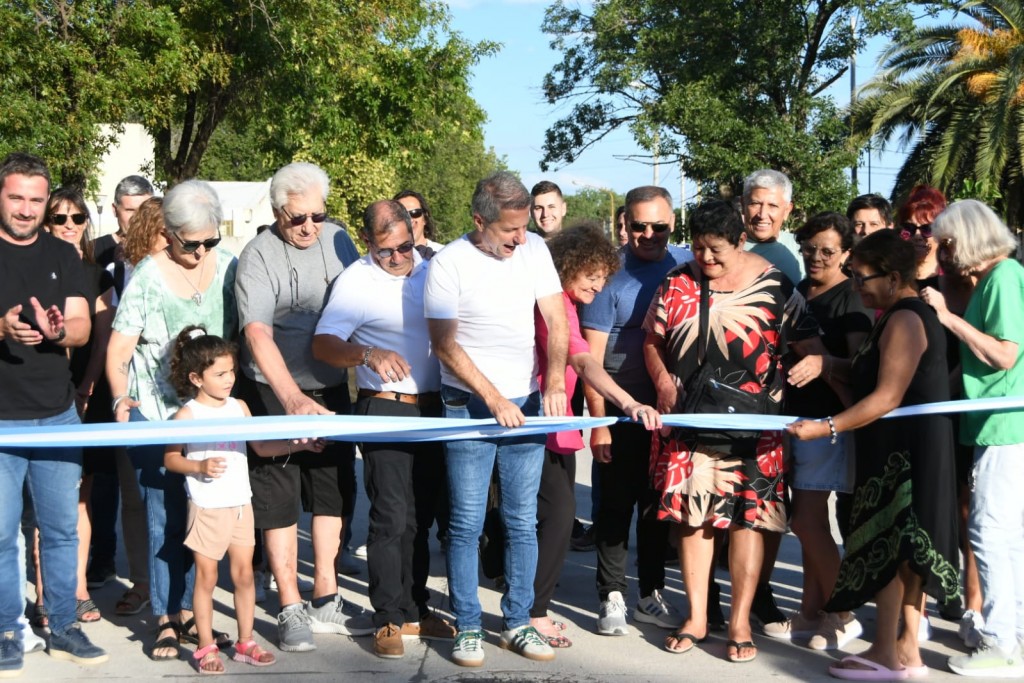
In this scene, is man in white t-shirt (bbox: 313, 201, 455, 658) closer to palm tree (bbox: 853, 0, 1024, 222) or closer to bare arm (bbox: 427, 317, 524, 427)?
bare arm (bbox: 427, 317, 524, 427)

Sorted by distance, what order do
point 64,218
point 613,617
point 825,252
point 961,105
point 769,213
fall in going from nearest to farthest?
point 825,252, point 613,617, point 64,218, point 769,213, point 961,105

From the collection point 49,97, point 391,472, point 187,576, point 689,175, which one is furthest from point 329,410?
point 689,175

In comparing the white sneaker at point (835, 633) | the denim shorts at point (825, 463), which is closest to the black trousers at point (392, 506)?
the denim shorts at point (825, 463)

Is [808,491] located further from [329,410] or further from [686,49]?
[686,49]

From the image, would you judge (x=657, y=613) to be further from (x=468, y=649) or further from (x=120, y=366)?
(x=120, y=366)

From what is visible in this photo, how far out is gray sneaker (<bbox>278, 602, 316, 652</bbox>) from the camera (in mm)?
5277

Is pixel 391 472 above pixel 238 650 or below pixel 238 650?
above

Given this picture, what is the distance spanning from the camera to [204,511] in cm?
494

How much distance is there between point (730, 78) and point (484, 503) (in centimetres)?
2439

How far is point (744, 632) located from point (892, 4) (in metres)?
25.0

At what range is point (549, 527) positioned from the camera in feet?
17.8

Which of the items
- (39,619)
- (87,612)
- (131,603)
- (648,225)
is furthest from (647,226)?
(39,619)

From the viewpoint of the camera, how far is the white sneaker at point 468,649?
198 inches

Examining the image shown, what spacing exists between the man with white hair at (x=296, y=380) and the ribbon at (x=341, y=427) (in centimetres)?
18
